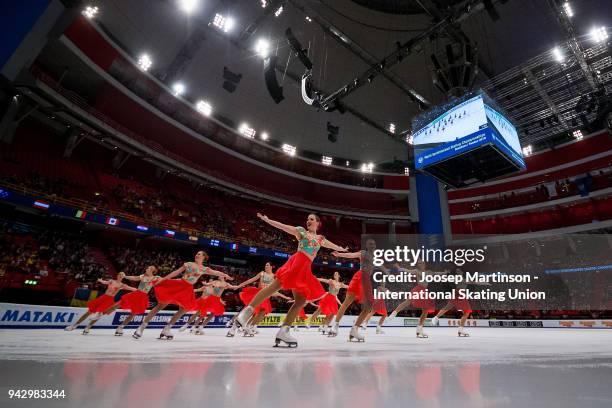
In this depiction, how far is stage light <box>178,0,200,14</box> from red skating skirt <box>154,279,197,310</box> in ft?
59.2

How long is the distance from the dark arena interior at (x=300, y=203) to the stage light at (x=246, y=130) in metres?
0.29

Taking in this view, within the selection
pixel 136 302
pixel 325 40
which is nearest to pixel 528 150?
pixel 325 40

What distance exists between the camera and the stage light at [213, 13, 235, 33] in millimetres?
18684

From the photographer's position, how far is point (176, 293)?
22.9 feet

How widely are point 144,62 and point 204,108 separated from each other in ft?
18.7

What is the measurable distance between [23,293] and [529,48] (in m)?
30.7

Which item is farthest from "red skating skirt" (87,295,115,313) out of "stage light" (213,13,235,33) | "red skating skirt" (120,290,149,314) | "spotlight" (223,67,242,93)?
"stage light" (213,13,235,33)

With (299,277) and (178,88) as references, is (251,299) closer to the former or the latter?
(299,277)

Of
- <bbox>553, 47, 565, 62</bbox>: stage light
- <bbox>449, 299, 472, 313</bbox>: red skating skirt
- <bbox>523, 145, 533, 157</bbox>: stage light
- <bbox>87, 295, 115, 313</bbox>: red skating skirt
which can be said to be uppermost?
<bbox>523, 145, 533, 157</bbox>: stage light

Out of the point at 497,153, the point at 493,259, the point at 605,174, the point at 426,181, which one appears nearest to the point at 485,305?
the point at 493,259

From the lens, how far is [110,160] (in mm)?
23328

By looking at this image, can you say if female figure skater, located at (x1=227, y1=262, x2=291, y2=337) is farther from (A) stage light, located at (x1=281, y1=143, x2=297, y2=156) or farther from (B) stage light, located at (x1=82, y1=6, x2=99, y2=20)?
(A) stage light, located at (x1=281, y1=143, x2=297, y2=156)

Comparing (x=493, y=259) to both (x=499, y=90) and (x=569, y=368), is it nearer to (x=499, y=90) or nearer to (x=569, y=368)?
(x=499, y=90)

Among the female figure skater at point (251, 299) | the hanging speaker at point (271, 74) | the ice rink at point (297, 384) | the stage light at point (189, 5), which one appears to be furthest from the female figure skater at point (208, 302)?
the stage light at point (189, 5)
